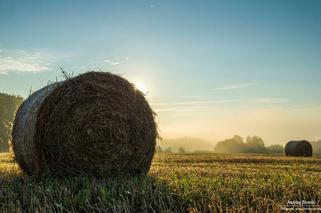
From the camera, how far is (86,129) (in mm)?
8305

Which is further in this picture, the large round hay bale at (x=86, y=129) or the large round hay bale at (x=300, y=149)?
the large round hay bale at (x=300, y=149)

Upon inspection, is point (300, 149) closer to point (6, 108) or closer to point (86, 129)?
point (86, 129)

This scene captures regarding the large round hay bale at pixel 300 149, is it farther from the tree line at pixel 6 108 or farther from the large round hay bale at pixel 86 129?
the tree line at pixel 6 108

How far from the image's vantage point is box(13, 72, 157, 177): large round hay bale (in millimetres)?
8008

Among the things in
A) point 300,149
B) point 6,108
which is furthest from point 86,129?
point 6,108

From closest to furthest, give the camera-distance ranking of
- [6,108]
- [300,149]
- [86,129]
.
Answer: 1. [86,129]
2. [300,149]
3. [6,108]

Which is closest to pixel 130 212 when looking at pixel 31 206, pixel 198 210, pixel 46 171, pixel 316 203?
pixel 198 210

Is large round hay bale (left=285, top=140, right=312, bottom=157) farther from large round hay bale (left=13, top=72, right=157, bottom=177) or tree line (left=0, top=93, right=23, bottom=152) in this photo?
tree line (left=0, top=93, right=23, bottom=152)

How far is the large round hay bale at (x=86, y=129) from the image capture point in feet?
26.3

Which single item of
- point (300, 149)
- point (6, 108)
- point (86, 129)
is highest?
point (6, 108)

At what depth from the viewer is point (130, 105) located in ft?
28.9

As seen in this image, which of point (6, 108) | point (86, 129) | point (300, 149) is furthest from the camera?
point (6, 108)

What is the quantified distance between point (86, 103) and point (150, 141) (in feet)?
→ 5.07

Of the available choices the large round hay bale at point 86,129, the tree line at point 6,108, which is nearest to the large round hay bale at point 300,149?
the large round hay bale at point 86,129
